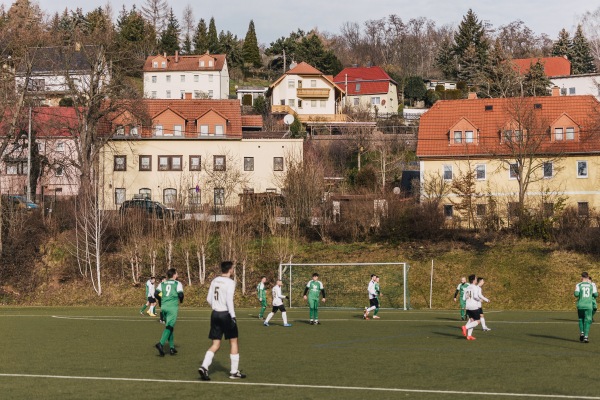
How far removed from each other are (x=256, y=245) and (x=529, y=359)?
35.2m

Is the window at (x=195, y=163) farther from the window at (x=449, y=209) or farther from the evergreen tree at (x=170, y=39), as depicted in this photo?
the evergreen tree at (x=170, y=39)

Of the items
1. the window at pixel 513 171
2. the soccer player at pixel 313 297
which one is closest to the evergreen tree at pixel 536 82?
the window at pixel 513 171

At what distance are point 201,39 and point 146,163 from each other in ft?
252

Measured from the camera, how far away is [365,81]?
12219 centimetres

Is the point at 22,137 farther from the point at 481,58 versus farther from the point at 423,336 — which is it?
the point at 481,58

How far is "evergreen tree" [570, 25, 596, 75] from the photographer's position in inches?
5266

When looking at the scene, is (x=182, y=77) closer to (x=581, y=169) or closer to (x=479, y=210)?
(x=581, y=169)

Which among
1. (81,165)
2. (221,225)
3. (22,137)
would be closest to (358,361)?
(221,225)

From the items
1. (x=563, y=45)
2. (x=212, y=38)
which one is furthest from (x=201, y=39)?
(x=563, y=45)

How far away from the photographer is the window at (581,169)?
204 ft

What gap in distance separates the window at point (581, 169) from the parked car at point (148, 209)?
98.4 ft

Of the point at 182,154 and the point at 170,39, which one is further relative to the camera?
the point at 170,39

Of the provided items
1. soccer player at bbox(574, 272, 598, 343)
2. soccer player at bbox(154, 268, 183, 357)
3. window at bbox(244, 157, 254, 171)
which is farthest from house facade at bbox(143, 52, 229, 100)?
soccer player at bbox(154, 268, 183, 357)

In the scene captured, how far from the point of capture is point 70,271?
52.6 meters
